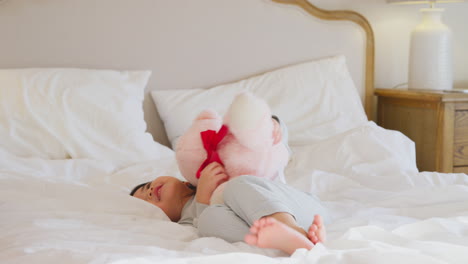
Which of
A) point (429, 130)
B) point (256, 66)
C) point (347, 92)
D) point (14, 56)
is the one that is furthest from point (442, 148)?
point (14, 56)

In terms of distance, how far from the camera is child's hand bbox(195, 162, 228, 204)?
1.29m

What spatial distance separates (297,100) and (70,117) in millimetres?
900

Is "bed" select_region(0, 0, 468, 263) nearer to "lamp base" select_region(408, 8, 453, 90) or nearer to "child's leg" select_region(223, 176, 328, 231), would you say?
"child's leg" select_region(223, 176, 328, 231)

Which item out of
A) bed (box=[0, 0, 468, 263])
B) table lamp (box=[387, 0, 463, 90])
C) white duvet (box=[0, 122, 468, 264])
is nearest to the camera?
white duvet (box=[0, 122, 468, 264])

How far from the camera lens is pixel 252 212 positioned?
3.54 ft

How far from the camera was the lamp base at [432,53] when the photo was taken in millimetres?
2416

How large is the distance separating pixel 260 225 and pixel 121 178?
835mm

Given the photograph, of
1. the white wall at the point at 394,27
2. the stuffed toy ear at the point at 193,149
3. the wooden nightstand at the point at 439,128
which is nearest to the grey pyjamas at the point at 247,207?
the stuffed toy ear at the point at 193,149

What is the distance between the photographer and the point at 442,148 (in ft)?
7.22

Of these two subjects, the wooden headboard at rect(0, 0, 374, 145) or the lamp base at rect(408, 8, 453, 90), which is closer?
the wooden headboard at rect(0, 0, 374, 145)

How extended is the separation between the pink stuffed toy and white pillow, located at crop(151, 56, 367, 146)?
832mm

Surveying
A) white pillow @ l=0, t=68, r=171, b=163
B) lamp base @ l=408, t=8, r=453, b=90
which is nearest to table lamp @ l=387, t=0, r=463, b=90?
lamp base @ l=408, t=8, r=453, b=90

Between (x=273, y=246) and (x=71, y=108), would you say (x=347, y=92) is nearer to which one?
(x=71, y=108)

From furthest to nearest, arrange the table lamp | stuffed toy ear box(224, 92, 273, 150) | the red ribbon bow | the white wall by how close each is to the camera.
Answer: the white wall
the table lamp
the red ribbon bow
stuffed toy ear box(224, 92, 273, 150)
